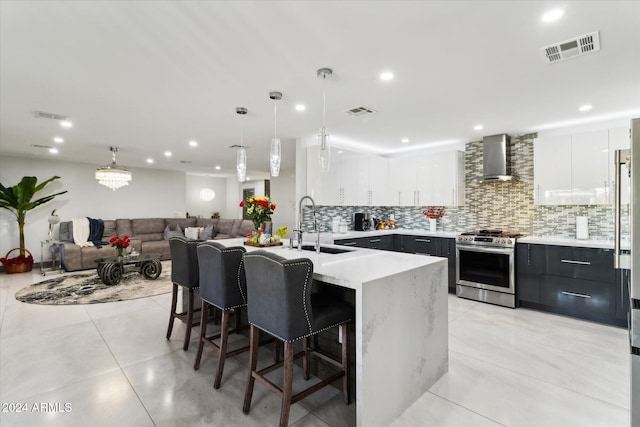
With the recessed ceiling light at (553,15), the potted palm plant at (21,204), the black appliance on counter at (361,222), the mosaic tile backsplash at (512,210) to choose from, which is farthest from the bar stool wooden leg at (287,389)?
the potted palm plant at (21,204)

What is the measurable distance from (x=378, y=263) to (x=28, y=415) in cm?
251

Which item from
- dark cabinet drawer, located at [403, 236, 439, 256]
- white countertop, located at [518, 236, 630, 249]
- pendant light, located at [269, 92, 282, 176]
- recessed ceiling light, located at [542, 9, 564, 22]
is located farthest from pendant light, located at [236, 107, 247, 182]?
white countertop, located at [518, 236, 630, 249]

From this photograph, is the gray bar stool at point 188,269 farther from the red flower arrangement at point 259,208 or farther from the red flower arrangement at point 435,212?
the red flower arrangement at point 435,212

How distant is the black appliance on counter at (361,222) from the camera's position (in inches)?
218

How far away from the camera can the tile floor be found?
1.98 meters

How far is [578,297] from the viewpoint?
368cm

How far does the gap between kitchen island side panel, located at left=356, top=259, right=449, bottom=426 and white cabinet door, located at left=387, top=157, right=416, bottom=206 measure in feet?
10.7

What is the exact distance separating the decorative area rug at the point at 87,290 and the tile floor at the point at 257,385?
0.91 m

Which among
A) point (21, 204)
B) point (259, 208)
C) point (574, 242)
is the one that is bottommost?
point (574, 242)

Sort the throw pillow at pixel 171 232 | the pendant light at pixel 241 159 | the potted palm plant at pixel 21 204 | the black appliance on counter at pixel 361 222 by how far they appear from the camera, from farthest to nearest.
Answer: the throw pillow at pixel 171 232 → the potted palm plant at pixel 21 204 → the black appliance on counter at pixel 361 222 → the pendant light at pixel 241 159

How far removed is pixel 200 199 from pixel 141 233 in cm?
318

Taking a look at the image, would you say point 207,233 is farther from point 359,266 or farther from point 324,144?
point 359,266

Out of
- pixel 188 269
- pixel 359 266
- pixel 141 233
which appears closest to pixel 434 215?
pixel 359 266

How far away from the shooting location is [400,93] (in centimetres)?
311
